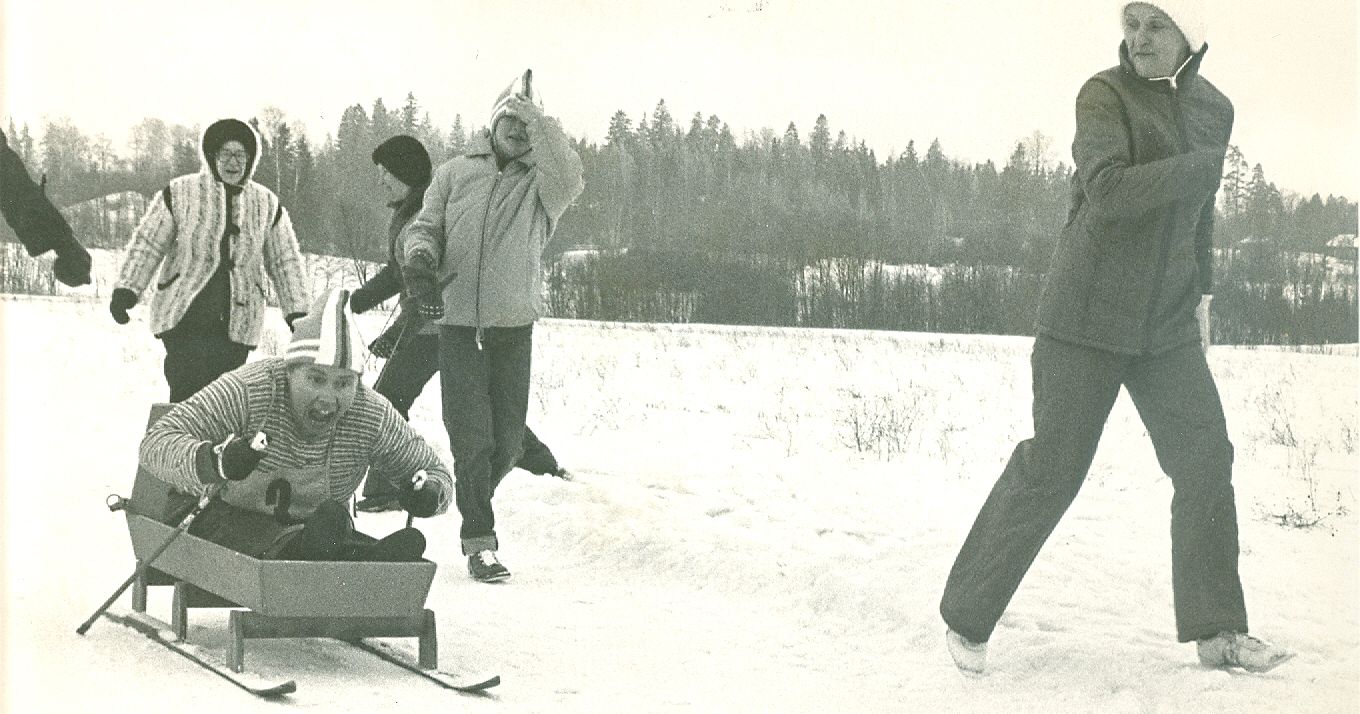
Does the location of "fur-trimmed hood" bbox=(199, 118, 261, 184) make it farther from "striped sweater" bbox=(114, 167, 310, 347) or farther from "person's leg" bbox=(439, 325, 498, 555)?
"person's leg" bbox=(439, 325, 498, 555)

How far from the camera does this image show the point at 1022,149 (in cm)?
1326

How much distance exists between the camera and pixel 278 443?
546cm

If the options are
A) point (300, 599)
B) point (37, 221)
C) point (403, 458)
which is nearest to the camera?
point (300, 599)

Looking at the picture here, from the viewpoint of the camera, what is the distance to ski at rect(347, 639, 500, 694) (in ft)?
16.6

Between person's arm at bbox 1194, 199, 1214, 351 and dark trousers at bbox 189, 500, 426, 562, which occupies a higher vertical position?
person's arm at bbox 1194, 199, 1214, 351

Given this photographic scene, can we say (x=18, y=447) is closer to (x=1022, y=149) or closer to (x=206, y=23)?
(x=206, y=23)

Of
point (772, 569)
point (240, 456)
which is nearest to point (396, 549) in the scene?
point (240, 456)

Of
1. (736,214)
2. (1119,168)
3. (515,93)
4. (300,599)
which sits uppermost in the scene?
(736,214)

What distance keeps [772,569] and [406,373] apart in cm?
234

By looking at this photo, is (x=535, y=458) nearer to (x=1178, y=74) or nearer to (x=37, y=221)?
(x=37, y=221)

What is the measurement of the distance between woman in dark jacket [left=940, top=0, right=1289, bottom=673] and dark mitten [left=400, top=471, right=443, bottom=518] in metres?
1.79

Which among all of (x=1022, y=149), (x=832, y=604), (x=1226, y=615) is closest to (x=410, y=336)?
(x=832, y=604)

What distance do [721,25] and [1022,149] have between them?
5235 mm

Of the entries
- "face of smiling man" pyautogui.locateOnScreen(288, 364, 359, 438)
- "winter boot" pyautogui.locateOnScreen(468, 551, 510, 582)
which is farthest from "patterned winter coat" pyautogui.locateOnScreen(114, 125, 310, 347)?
"face of smiling man" pyautogui.locateOnScreen(288, 364, 359, 438)
